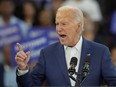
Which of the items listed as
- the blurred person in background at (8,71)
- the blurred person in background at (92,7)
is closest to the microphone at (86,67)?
the blurred person in background at (8,71)

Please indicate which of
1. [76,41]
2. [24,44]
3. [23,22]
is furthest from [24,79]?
[23,22]

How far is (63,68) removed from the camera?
4.07 m

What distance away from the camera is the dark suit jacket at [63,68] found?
3977mm

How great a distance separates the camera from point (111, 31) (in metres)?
8.24

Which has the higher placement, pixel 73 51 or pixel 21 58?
pixel 21 58

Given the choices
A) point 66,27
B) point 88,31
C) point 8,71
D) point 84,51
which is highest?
point 66,27

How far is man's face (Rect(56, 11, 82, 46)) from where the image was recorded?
3949 mm

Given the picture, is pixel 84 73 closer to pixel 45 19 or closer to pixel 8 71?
pixel 8 71

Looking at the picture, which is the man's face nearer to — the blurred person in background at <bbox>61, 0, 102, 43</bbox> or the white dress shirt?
the white dress shirt

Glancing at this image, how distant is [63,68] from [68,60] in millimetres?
98

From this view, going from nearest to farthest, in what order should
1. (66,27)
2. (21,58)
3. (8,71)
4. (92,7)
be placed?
(21,58)
(66,27)
(8,71)
(92,7)

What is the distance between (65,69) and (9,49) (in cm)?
294

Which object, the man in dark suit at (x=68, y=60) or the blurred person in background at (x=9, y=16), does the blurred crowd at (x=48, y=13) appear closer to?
the blurred person in background at (x=9, y=16)

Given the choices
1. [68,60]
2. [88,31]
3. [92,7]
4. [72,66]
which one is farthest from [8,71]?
[72,66]
